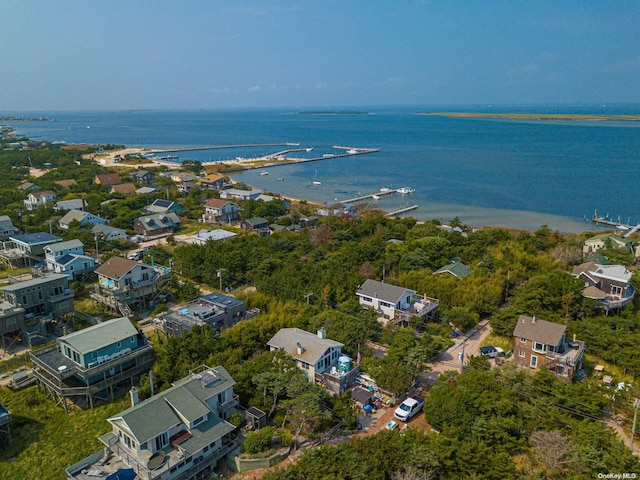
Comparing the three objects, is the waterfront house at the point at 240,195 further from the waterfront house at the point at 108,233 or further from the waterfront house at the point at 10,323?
the waterfront house at the point at 10,323

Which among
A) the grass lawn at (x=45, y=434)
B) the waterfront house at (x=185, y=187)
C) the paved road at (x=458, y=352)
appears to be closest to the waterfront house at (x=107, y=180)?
the waterfront house at (x=185, y=187)

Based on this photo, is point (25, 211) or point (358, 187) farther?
point (358, 187)

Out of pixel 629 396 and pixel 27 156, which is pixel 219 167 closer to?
pixel 27 156

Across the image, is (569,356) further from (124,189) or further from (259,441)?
(124,189)

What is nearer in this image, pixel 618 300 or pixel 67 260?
pixel 618 300

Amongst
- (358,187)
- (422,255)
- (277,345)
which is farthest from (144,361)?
(358,187)

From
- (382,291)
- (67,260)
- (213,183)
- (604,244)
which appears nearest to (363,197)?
(213,183)
